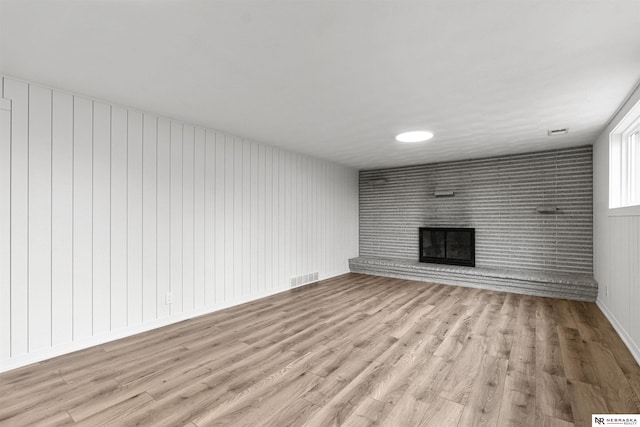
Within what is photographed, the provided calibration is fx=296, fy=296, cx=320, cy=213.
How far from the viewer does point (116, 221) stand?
282cm

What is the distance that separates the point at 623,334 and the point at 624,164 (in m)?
1.71

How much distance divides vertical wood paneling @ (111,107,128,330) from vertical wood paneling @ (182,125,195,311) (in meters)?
0.60

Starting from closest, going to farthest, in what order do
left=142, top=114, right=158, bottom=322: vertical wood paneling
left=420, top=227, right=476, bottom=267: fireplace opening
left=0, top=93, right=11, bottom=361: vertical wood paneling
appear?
left=0, top=93, right=11, bottom=361: vertical wood paneling → left=142, top=114, right=158, bottom=322: vertical wood paneling → left=420, top=227, right=476, bottom=267: fireplace opening

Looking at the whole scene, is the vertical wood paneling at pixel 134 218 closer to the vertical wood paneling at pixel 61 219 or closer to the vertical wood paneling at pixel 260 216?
the vertical wood paneling at pixel 61 219

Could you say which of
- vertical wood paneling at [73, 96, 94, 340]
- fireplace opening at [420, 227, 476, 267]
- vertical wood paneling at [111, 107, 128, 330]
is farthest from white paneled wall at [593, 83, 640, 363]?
vertical wood paneling at [73, 96, 94, 340]

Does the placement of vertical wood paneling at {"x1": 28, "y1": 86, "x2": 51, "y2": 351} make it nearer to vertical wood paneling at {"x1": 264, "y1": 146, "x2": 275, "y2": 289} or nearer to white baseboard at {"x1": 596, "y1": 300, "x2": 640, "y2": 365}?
vertical wood paneling at {"x1": 264, "y1": 146, "x2": 275, "y2": 289}

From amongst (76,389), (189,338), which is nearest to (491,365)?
(189,338)

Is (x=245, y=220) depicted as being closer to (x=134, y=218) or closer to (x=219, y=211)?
(x=219, y=211)

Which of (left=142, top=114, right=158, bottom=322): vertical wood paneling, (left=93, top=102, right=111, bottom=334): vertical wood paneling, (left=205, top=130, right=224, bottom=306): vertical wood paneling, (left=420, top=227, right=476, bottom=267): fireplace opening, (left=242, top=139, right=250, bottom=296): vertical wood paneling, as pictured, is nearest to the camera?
(left=93, top=102, right=111, bottom=334): vertical wood paneling

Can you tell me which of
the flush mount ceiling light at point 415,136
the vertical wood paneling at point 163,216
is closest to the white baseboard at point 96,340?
the vertical wood paneling at point 163,216

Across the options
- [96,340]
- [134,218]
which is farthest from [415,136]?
[96,340]

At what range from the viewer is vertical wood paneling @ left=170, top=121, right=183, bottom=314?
3.28 metres

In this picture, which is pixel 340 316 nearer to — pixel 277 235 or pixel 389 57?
pixel 277 235

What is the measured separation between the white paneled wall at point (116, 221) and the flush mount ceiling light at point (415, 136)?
1898 mm
